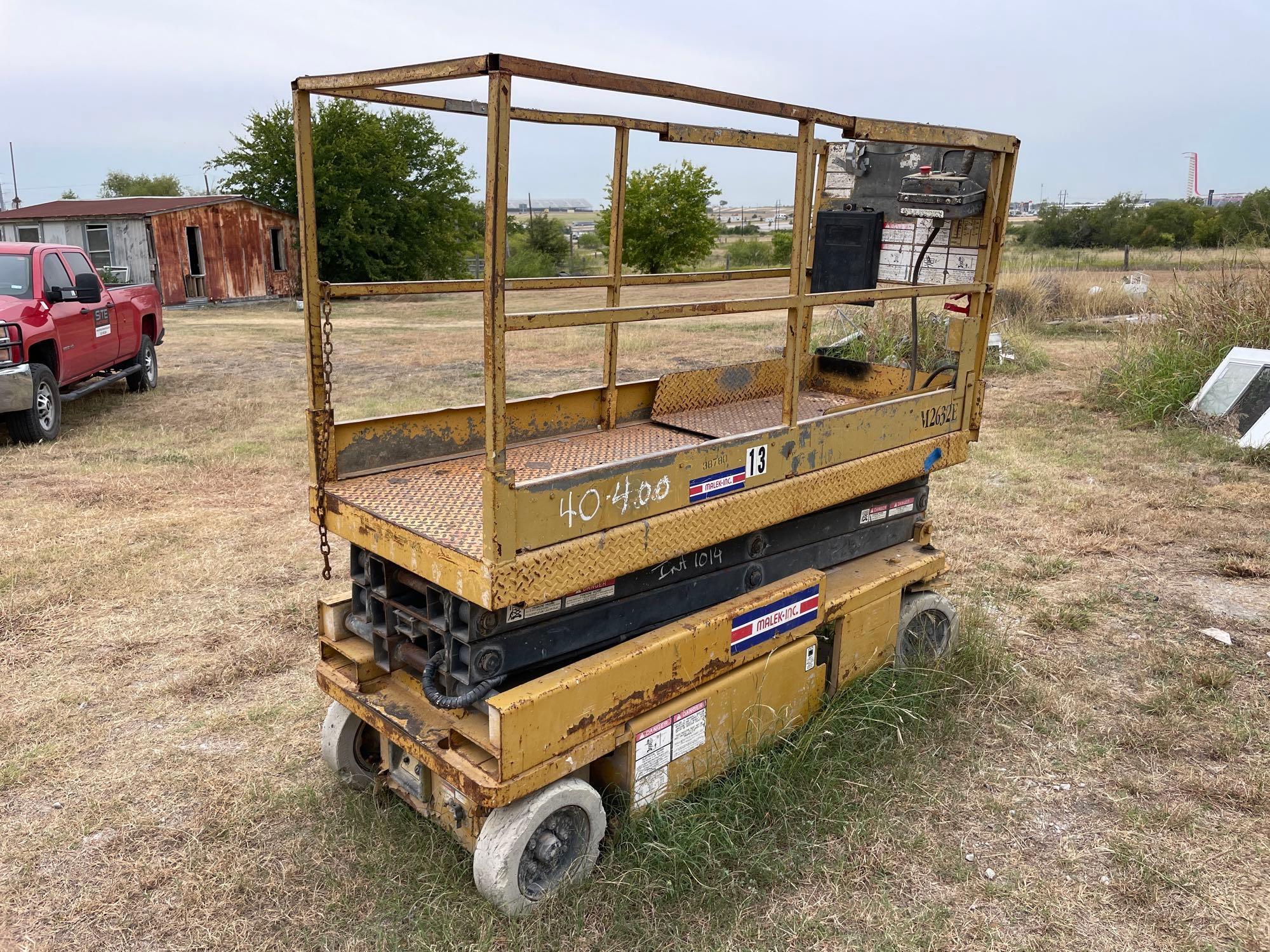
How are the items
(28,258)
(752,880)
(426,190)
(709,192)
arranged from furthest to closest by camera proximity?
1. (709,192)
2. (426,190)
3. (28,258)
4. (752,880)

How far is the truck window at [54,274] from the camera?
9305 millimetres

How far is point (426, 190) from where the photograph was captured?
2892cm

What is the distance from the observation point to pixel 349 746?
3.81 meters

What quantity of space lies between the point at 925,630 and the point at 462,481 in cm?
251

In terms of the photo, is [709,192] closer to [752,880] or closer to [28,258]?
[28,258]

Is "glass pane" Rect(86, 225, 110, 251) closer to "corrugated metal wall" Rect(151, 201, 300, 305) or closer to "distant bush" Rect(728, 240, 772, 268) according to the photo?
"corrugated metal wall" Rect(151, 201, 300, 305)

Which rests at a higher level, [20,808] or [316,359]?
[316,359]

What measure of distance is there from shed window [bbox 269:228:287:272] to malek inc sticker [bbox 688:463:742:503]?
2451 centimetres

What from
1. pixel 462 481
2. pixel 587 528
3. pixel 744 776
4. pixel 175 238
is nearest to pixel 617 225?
pixel 462 481

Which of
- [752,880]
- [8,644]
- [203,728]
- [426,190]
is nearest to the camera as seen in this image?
[752,880]

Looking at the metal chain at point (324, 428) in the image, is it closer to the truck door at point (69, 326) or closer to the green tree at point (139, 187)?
the truck door at point (69, 326)

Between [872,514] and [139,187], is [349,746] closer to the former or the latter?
[872,514]

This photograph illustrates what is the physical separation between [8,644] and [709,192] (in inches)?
1350

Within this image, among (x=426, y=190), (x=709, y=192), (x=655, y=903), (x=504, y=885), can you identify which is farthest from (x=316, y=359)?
(x=709, y=192)
